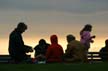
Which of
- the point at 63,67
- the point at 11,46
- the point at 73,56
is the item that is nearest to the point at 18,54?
the point at 11,46

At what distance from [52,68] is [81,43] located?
14.8ft

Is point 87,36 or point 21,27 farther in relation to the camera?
point 87,36

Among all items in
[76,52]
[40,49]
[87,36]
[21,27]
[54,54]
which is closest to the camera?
[21,27]

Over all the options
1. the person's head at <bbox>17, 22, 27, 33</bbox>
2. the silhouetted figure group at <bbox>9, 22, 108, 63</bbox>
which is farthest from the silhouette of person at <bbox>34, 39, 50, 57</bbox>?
the person's head at <bbox>17, 22, 27, 33</bbox>

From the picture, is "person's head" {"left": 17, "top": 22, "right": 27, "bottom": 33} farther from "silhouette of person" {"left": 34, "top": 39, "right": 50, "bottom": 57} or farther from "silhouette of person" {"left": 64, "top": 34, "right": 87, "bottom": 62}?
"silhouette of person" {"left": 34, "top": 39, "right": 50, "bottom": 57}

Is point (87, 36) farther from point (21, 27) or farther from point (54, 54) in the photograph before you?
point (21, 27)

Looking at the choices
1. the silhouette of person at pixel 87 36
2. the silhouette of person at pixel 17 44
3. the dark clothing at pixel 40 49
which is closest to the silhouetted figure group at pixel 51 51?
the silhouette of person at pixel 17 44

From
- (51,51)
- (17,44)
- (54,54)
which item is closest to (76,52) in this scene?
(54,54)

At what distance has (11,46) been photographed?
61.4 feet

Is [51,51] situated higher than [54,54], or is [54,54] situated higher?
[51,51]

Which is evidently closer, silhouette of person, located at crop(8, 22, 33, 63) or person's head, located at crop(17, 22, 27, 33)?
person's head, located at crop(17, 22, 27, 33)

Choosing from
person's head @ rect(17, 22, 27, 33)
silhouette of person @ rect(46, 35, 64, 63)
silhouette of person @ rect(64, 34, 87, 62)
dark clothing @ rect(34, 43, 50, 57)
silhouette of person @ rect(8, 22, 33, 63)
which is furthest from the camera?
dark clothing @ rect(34, 43, 50, 57)

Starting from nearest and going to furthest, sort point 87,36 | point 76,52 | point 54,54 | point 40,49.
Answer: point 76,52 → point 54,54 → point 87,36 → point 40,49

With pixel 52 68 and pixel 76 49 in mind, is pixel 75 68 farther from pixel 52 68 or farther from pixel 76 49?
pixel 76 49
